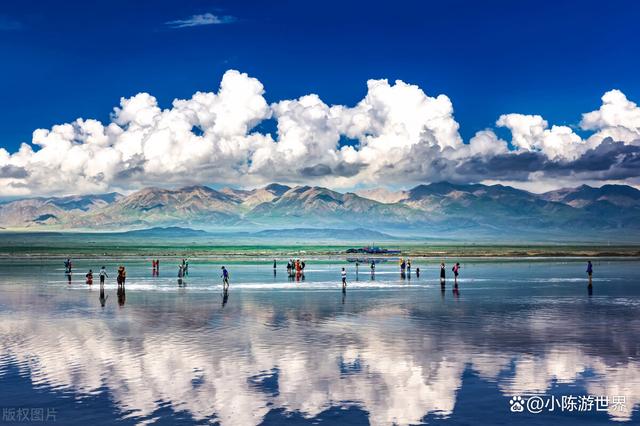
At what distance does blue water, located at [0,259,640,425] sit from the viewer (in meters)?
20.2

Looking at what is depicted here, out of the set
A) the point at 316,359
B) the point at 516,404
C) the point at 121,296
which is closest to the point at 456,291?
the point at 121,296

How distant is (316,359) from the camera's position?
27.9 metres

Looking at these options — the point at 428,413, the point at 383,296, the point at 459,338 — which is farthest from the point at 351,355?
the point at 383,296

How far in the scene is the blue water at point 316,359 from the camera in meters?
20.2

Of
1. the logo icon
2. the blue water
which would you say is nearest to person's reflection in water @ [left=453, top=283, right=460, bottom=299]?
the blue water

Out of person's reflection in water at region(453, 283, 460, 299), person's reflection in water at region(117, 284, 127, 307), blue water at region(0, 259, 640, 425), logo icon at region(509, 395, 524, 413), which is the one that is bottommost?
logo icon at region(509, 395, 524, 413)

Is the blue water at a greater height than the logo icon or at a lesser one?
greater

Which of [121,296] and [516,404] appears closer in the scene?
[516,404]

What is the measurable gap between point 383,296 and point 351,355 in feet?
93.9

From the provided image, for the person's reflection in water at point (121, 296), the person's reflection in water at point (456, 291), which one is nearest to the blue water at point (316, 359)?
the person's reflection in water at point (121, 296)

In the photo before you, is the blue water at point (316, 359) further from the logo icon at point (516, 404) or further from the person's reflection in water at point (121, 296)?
the person's reflection in water at point (121, 296)

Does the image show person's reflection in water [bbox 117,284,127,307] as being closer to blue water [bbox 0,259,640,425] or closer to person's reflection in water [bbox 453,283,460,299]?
blue water [bbox 0,259,640,425]

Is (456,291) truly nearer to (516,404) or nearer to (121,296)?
(121,296)

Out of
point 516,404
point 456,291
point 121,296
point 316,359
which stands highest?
point 121,296
